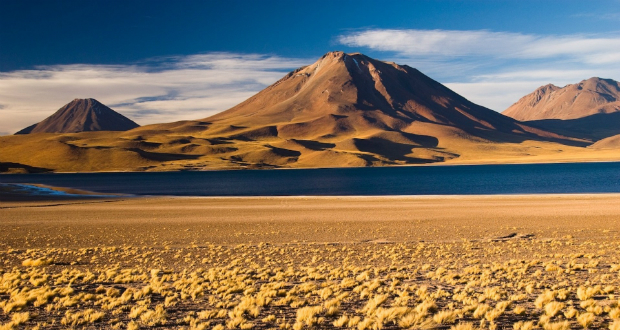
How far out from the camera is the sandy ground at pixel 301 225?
92.4ft

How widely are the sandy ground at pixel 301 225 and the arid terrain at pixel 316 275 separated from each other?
0.20 meters

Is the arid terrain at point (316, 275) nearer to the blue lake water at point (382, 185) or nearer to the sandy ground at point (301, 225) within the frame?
the sandy ground at point (301, 225)

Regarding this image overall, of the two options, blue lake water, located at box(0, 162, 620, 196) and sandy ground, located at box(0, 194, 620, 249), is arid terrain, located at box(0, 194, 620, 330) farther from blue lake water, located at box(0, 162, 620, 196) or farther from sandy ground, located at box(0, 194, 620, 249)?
blue lake water, located at box(0, 162, 620, 196)

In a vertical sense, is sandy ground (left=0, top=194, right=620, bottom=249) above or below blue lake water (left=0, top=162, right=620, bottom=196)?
above

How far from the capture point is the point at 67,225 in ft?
119

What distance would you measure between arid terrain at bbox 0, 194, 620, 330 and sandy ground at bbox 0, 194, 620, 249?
7.7 inches

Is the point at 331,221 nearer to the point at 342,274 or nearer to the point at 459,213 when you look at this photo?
the point at 459,213

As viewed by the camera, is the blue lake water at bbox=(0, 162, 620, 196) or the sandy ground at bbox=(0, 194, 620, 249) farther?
the blue lake water at bbox=(0, 162, 620, 196)

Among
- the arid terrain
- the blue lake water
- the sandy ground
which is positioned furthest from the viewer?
the blue lake water

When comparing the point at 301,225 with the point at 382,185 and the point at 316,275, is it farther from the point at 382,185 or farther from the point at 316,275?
the point at 382,185

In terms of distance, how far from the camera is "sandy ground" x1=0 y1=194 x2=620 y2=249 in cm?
2816

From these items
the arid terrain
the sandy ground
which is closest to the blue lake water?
the sandy ground

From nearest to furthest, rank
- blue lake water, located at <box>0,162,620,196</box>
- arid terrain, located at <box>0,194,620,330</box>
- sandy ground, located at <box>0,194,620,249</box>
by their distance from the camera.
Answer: arid terrain, located at <box>0,194,620,330</box> → sandy ground, located at <box>0,194,620,249</box> → blue lake water, located at <box>0,162,620,196</box>

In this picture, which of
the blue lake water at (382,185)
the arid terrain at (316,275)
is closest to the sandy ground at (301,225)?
the arid terrain at (316,275)
